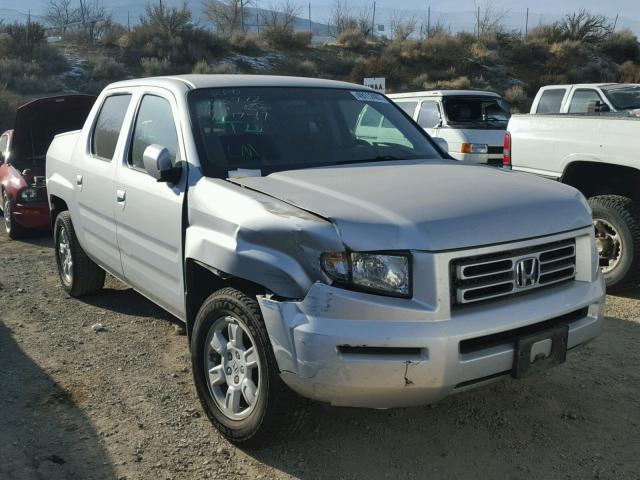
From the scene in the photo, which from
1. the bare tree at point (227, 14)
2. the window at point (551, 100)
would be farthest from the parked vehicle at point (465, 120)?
the bare tree at point (227, 14)

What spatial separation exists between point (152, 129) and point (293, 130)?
0.96 meters

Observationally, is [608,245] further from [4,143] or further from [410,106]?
[4,143]

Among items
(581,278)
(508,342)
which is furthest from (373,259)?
(581,278)

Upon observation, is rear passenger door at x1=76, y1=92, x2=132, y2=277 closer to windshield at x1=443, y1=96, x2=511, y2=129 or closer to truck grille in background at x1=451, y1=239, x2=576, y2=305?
truck grille in background at x1=451, y1=239, x2=576, y2=305

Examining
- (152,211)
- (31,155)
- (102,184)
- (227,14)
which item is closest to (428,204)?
(152,211)

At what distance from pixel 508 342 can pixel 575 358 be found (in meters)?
1.80

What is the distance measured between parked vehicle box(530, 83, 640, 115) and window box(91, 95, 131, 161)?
8.79m

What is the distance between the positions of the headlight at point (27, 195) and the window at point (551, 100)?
9.10m

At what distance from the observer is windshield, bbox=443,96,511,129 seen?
12484 millimetres

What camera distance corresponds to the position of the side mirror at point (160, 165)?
3.59 meters

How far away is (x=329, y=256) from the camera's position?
2768 millimetres

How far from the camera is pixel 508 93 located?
2739 cm

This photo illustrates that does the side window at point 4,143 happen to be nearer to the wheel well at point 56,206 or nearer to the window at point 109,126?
the wheel well at point 56,206

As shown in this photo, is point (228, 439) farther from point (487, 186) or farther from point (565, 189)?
point (565, 189)
